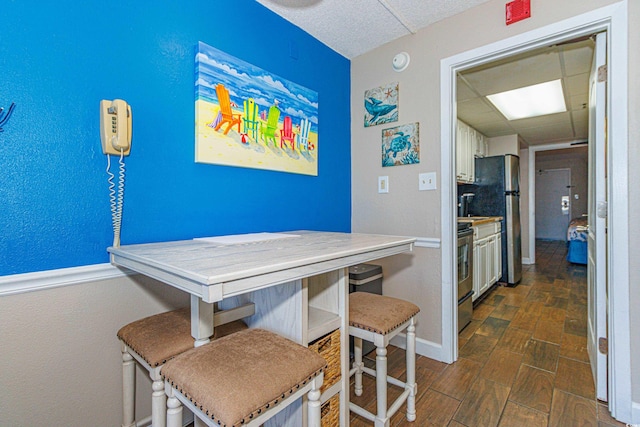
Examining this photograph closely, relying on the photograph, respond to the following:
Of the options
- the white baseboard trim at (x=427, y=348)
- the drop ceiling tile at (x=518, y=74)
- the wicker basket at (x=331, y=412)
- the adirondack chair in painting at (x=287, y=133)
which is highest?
the drop ceiling tile at (x=518, y=74)

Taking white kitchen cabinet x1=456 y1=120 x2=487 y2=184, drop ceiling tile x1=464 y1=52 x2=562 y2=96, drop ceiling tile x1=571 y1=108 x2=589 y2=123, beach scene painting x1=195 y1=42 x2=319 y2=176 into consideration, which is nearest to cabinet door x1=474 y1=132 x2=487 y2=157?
white kitchen cabinet x1=456 y1=120 x2=487 y2=184

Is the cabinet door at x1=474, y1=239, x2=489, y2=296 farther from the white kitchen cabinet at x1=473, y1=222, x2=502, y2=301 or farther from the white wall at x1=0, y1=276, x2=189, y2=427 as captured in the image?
the white wall at x1=0, y1=276, x2=189, y2=427

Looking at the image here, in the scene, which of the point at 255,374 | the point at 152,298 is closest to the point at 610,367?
the point at 255,374

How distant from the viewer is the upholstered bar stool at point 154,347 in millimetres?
1050

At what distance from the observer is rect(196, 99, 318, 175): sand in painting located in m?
1.57

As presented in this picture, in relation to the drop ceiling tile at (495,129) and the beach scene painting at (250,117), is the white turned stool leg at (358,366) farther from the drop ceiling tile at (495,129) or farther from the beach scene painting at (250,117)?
the drop ceiling tile at (495,129)

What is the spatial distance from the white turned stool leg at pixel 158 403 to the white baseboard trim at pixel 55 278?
509 millimetres

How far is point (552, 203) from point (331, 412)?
9.17 metres

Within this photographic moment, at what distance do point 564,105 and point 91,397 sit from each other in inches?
193

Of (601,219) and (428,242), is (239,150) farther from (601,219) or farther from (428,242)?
(601,219)

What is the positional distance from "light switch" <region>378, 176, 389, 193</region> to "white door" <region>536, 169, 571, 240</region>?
7.91 m

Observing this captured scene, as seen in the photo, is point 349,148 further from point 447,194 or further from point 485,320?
point 485,320

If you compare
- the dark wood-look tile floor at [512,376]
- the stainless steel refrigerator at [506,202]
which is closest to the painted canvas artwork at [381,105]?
the dark wood-look tile floor at [512,376]

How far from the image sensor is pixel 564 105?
3.53 metres
